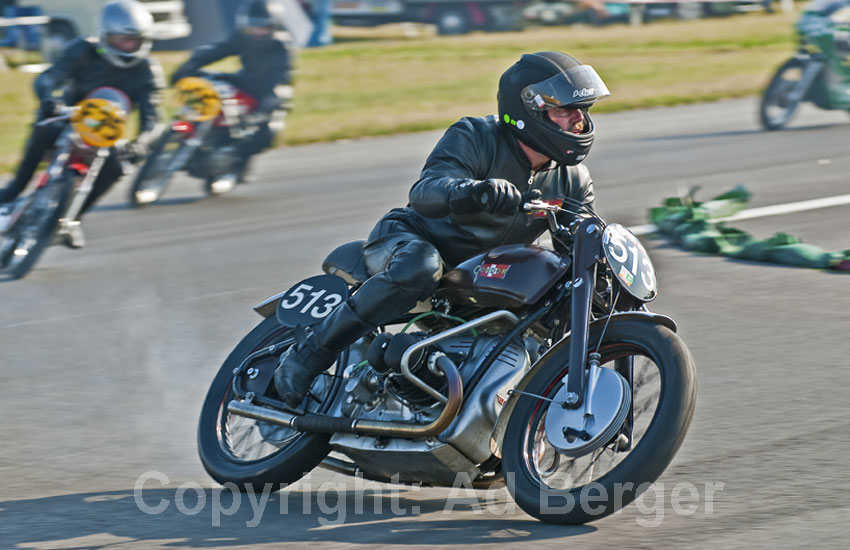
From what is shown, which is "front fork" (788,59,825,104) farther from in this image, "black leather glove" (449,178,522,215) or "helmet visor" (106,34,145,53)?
"black leather glove" (449,178,522,215)

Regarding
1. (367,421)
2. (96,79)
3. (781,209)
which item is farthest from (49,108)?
(367,421)

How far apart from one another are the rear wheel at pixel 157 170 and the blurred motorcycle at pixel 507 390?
29.2 feet

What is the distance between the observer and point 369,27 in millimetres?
37562

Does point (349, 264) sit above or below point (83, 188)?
above

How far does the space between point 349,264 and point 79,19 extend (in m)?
26.0

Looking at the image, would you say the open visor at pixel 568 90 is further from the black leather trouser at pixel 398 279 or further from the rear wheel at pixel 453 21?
the rear wheel at pixel 453 21

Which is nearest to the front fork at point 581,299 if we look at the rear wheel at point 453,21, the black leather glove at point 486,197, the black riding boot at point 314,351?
the black leather glove at point 486,197

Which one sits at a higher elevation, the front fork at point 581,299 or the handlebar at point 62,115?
the front fork at point 581,299

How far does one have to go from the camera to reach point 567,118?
5125 millimetres

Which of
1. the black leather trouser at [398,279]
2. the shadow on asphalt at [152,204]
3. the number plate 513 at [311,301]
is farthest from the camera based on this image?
the shadow on asphalt at [152,204]

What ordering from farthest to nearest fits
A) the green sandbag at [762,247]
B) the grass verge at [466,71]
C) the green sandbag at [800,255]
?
the grass verge at [466,71] → the green sandbag at [762,247] → the green sandbag at [800,255]

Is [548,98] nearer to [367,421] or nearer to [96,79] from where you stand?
[367,421]

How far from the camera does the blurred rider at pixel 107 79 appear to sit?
449 inches

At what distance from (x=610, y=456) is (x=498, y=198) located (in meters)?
0.92
